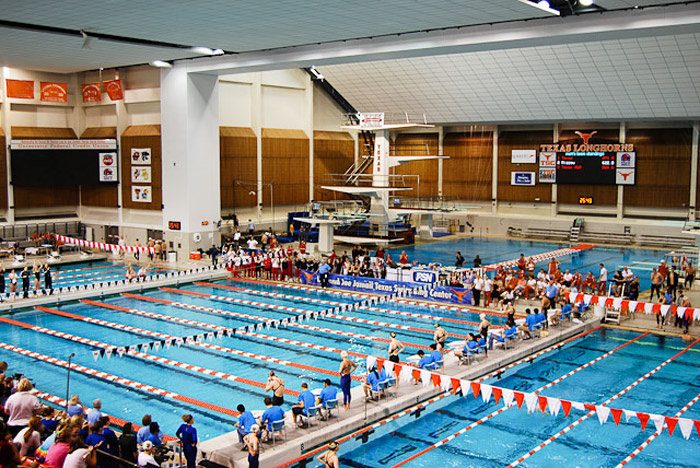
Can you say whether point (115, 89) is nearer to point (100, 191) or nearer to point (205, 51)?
point (100, 191)

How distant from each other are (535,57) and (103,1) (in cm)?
2161

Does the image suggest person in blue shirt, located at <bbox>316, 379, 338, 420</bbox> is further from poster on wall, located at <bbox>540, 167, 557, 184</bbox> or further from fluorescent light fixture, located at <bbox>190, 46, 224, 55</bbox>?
poster on wall, located at <bbox>540, 167, 557, 184</bbox>

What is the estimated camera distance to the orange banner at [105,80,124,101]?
35219 millimetres

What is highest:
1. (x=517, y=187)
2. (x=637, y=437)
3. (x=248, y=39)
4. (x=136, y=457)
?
(x=248, y=39)

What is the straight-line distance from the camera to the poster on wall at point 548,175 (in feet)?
138

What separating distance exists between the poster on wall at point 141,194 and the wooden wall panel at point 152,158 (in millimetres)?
167

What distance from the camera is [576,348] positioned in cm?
1839

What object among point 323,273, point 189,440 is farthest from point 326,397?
point 323,273

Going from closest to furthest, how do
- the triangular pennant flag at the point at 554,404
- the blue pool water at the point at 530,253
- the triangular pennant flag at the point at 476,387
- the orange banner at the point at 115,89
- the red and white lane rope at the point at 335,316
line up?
the triangular pennant flag at the point at 554,404 → the triangular pennant flag at the point at 476,387 → the red and white lane rope at the point at 335,316 → the blue pool water at the point at 530,253 → the orange banner at the point at 115,89

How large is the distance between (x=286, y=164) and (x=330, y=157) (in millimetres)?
4245

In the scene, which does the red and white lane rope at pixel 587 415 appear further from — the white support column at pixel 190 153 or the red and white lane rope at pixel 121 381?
the white support column at pixel 190 153

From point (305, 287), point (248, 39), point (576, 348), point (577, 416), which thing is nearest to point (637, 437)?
point (577, 416)

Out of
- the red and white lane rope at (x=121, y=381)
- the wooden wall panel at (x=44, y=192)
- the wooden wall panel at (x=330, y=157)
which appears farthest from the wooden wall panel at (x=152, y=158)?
the red and white lane rope at (x=121, y=381)

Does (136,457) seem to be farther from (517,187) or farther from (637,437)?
(517,187)
